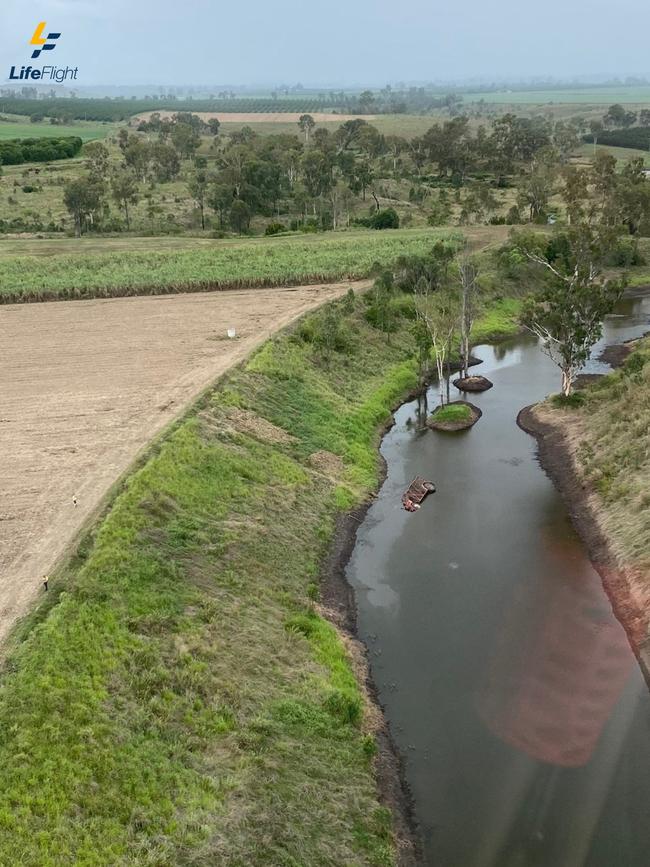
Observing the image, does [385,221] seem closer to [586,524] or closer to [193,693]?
[586,524]

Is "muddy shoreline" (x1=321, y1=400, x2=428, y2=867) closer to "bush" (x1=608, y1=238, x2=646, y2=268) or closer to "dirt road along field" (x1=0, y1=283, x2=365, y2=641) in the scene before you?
"dirt road along field" (x1=0, y1=283, x2=365, y2=641)

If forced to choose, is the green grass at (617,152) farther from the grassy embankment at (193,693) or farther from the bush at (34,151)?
the grassy embankment at (193,693)

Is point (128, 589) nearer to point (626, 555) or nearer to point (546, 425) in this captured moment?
point (626, 555)

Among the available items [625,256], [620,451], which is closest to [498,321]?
[625,256]

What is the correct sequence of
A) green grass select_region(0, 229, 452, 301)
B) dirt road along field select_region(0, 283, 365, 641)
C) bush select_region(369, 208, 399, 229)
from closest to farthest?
dirt road along field select_region(0, 283, 365, 641)
green grass select_region(0, 229, 452, 301)
bush select_region(369, 208, 399, 229)

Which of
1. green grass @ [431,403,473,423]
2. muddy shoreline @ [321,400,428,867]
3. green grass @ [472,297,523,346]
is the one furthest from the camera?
green grass @ [472,297,523,346]

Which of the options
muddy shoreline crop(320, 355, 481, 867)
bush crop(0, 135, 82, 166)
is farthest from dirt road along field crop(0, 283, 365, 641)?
bush crop(0, 135, 82, 166)
